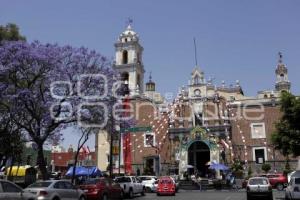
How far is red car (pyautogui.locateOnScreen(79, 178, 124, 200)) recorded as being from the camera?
2291 centimetres

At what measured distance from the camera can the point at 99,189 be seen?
23.2 meters

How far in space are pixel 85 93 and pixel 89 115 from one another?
142cm

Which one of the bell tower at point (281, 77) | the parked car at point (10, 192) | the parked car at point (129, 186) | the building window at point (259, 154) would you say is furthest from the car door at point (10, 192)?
the bell tower at point (281, 77)

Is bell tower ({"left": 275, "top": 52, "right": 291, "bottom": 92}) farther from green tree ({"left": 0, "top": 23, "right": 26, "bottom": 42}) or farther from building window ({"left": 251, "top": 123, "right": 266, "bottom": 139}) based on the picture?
green tree ({"left": 0, "top": 23, "right": 26, "bottom": 42})

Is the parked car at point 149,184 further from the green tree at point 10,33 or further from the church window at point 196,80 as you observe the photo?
the church window at point 196,80

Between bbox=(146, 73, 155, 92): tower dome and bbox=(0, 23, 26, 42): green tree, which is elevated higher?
bbox=(146, 73, 155, 92): tower dome

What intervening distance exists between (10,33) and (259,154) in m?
35.0

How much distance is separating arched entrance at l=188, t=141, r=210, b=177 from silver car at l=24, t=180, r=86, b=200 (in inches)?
1355

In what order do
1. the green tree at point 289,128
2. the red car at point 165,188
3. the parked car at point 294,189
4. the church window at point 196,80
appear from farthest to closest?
1. the church window at point 196,80
2. the red car at point 165,188
3. the green tree at point 289,128
4. the parked car at point 294,189

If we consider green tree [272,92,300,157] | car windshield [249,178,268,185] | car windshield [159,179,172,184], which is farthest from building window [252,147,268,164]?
car windshield [249,178,268,185]

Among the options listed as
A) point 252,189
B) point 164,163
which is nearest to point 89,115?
point 252,189

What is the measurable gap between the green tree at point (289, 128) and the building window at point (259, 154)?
82.7 feet

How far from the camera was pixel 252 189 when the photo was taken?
84.3 ft

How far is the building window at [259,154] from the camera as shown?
172 feet
